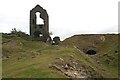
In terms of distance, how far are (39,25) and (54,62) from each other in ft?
100

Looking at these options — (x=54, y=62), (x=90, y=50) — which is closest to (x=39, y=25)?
(x=90, y=50)

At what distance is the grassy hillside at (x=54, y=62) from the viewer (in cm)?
2927

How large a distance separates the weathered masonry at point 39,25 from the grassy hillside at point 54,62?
14.0 ft

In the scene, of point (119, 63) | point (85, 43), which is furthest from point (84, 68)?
point (85, 43)

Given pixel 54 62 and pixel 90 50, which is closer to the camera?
pixel 54 62

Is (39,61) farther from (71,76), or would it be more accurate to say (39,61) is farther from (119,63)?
(119,63)

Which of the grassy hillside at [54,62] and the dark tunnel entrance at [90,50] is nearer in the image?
the grassy hillside at [54,62]

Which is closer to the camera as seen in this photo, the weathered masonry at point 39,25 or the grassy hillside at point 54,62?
the grassy hillside at point 54,62

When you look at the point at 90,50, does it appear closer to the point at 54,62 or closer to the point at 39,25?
the point at 39,25

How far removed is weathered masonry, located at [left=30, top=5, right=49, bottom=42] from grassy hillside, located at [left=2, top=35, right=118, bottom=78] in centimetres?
426

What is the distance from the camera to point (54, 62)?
106ft

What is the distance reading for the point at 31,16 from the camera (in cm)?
6209

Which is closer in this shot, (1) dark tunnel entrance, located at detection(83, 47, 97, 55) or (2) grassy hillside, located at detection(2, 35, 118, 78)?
(2) grassy hillside, located at detection(2, 35, 118, 78)

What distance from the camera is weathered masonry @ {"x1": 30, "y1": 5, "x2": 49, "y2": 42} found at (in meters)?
61.5
